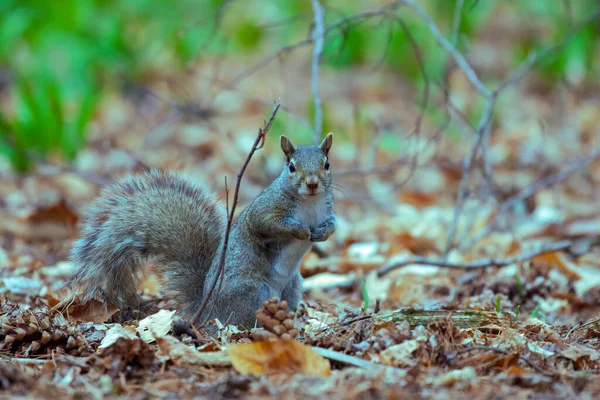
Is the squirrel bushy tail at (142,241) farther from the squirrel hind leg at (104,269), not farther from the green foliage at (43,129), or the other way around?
the green foliage at (43,129)

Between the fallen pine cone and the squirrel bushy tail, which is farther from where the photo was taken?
Answer: the squirrel bushy tail

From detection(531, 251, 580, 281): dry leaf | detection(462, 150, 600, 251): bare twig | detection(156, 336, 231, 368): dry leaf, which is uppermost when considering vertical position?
detection(462, 150, 600, 251): bare twig

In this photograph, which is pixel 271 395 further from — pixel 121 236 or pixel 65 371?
pixel 121 236

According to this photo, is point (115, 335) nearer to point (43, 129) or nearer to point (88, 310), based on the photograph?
point (88, 310)

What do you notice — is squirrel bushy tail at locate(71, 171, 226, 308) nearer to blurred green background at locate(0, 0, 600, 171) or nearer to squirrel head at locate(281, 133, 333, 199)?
squirrel head at locate(281, 133, 333, 199)

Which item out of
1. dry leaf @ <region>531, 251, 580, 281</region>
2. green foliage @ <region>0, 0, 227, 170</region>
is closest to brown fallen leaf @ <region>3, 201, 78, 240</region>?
green foliage @ <region>0, 0, 227, 170</region>

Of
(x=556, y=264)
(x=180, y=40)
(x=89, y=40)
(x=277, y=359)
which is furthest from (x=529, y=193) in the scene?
(x=89, y=40)

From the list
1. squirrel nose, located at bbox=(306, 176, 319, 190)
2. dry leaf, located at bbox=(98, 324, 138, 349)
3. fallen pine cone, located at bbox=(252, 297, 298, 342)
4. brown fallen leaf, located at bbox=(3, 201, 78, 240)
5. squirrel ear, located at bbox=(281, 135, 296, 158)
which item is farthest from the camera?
brown fallen leaf, located at bbox=(3, 201, 78, 240)

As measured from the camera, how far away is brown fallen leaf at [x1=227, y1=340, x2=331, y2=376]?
7.15 ft

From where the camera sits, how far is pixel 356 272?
4285 millimetres

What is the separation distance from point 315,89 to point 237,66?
20.6ft

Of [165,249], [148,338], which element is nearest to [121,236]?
[165,249]

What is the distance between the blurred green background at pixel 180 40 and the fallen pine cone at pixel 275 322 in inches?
192

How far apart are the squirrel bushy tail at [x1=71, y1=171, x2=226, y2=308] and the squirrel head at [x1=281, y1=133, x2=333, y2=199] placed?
432 mm
